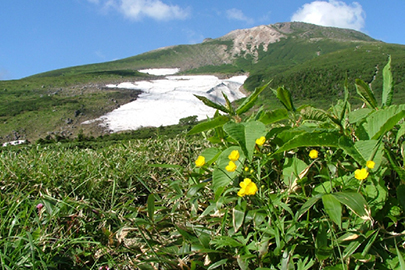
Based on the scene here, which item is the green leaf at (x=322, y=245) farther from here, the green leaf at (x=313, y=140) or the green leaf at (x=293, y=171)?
the green leaf at (x=313, y=140)

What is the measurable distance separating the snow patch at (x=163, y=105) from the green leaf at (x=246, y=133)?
64.6ft

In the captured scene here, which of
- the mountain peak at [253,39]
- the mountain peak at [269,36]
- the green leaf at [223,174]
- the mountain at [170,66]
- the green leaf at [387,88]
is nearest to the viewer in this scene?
the green leaf at [223,174]

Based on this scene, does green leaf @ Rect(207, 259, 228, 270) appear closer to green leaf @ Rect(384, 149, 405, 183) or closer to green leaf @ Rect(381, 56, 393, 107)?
green leaf @ Rect(384, 149, 405, 183)

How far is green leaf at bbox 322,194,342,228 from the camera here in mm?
835

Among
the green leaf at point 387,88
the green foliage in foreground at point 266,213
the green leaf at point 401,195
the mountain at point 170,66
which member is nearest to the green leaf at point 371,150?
the green foliage in foreground at point 266,213

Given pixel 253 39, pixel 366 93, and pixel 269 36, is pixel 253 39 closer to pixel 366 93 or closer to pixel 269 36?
pixel 269 36

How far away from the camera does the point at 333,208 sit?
2.79ft

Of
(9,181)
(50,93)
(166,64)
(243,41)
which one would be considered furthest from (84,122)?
(243,41)

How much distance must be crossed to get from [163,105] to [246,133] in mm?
36999

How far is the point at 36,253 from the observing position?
1.04 metres

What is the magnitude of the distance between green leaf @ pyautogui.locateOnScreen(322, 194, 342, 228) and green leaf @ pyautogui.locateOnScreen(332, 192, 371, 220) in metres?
0.01

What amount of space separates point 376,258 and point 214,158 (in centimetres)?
65

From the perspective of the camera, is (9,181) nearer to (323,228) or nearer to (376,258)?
(323,228)

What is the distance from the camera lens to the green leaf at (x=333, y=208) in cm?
84
